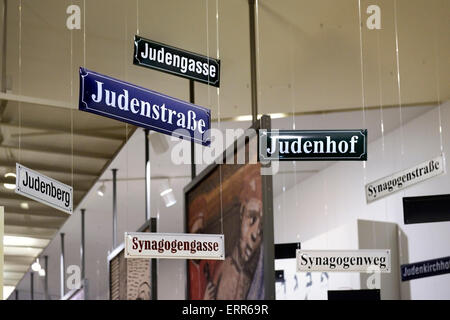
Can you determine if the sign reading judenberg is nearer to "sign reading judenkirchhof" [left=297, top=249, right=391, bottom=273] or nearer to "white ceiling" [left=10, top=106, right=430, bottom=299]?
"sign reading judenkirchhof" [left=297, top=249, right=391, bottom=273]

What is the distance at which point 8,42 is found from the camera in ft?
27.8

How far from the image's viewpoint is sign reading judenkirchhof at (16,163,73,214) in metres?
6.18

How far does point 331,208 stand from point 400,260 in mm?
2132

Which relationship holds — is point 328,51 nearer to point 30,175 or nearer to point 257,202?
point 257,202

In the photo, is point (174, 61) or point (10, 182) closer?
point (174, 61)

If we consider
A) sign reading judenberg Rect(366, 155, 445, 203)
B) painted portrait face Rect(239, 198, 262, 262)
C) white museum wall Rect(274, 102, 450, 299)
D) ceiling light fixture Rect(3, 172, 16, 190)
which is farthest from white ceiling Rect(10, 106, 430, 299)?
painted portrait face Rect(239, 198, 262, 262)

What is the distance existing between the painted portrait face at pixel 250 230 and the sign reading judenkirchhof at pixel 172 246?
0.24 m

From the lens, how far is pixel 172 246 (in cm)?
696

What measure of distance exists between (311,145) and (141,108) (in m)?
1.35

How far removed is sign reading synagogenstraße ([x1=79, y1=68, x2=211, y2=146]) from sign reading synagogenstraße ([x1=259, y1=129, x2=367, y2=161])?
1.53 feet

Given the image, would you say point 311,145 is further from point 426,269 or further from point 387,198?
point 387,198

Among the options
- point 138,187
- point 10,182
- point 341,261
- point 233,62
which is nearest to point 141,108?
point 341,261

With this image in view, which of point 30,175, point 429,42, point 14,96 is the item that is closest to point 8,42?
point 14,96

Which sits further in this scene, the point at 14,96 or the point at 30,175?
the point at 14,96
